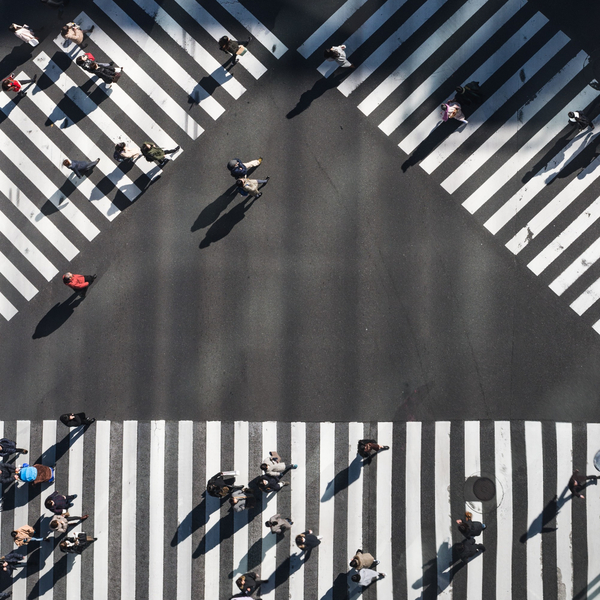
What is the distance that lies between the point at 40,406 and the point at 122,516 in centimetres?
387

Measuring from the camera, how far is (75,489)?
13359 mm

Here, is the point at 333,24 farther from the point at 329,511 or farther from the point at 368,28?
the point at 329,511

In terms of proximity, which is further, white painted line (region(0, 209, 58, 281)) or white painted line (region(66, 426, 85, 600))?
white painted line (region(0, 209, 58, 281))

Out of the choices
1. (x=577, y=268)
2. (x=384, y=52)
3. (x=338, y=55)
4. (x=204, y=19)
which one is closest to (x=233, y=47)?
(x=204, y=19)

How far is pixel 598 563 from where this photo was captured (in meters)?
12.4

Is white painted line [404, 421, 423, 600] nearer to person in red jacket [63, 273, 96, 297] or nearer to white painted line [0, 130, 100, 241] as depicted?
person in red jacket [63, 273, 96, 297]

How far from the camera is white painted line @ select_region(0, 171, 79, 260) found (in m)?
13.8

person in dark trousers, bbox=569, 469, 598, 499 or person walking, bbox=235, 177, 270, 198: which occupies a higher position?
person walking, bbox=235, 177, 270, 198

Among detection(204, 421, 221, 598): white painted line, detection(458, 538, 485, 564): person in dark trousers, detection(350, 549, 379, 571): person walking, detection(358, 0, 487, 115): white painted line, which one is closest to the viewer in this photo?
detection(350, 549, 379, 571): person walking

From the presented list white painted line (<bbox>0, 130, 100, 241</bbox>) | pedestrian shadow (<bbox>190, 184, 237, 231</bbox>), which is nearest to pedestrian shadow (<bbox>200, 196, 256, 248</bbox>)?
pedestrian shadow (<bbox>190, 184, 237, 231</bbox>)

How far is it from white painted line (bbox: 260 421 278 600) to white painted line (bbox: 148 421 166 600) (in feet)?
9.16

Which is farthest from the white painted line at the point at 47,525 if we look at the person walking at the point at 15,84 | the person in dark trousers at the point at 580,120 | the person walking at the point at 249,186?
the person in dark trousers at the point at 580,120

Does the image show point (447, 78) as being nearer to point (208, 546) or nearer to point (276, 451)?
point (276, 451)

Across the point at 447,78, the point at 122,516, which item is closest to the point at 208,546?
the point at 122,516
